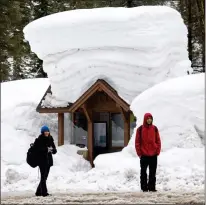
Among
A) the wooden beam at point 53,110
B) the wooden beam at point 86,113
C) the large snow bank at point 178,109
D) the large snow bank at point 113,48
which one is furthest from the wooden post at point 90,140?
the large snow bank at point 178,109

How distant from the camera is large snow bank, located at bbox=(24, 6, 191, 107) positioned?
Result: 1973 cm

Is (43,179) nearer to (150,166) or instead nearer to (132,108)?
(150,166)

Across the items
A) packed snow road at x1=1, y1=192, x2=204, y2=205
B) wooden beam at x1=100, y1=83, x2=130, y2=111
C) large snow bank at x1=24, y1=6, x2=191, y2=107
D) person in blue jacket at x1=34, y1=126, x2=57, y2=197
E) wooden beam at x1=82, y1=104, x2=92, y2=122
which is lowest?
packed snow road at x1=1, y1=192, x2=204, y2=205

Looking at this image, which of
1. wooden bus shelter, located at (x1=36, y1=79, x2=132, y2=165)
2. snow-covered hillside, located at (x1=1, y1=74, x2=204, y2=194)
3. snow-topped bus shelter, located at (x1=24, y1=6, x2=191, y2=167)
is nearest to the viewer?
snow-covered hillside, located at (x1=1, y1=74, x2=204, y2=194)

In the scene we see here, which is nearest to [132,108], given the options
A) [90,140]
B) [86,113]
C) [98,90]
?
[98,90]

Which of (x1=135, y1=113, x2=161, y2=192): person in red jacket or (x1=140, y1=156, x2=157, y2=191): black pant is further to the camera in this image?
(x1=140, y1=156, x2=157, y2=191): black pant

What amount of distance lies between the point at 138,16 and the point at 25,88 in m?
8.98

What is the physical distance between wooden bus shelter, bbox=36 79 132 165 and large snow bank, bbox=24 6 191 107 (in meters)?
0.55

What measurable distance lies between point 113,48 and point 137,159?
7.65 metres

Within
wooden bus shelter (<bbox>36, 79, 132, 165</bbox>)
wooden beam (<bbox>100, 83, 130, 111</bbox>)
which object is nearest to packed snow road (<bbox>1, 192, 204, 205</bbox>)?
wooden beam (<bbox>100, 83, 130, 111</bbox>)

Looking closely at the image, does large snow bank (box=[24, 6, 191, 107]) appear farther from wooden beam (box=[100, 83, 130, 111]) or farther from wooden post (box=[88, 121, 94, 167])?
wooden post (box=[88, 121, 94, 167])

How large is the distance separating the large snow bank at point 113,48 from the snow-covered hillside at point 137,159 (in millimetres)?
3136

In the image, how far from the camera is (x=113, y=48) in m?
20.2

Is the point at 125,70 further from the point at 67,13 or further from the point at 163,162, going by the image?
the point at 163,162
